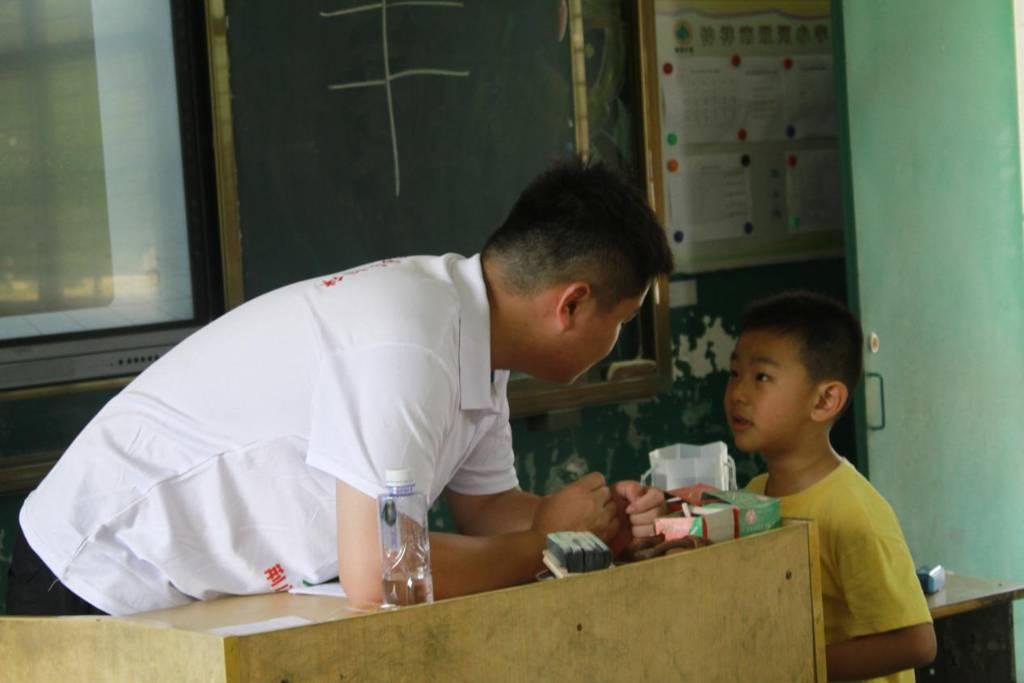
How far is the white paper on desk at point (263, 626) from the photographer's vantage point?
4.93 ft

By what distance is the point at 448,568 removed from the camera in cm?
177

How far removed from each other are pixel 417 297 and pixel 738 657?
0.63 m

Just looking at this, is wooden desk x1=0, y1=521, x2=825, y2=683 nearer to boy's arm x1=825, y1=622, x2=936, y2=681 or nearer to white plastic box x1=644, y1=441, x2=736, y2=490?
boy's arm x1=825, y1=622, x2=936, y2=681

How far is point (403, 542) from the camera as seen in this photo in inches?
65.6

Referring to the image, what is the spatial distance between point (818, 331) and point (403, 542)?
0.97 meters

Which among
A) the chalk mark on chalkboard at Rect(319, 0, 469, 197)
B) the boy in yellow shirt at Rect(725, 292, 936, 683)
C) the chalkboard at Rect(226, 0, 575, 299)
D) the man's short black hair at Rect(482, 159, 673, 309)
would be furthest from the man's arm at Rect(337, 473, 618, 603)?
the chalk mark on chalkboard at Rect(319, 0, 469, 197)

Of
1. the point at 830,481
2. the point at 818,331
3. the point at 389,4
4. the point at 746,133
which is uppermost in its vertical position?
the point at 389,4

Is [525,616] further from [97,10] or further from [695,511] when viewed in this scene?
[97,10]

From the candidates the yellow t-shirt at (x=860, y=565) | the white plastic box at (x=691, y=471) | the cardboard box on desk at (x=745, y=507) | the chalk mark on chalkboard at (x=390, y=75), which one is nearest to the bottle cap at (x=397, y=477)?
the cardboard box on desk at (x=745, y=507)

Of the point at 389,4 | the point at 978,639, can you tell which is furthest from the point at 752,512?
the point at 389,4

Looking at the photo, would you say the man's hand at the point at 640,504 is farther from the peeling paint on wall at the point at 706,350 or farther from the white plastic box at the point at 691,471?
the peeling paint on wall at the point at 706,350

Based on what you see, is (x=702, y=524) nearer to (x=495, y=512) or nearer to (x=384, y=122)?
(x=495, y=512)

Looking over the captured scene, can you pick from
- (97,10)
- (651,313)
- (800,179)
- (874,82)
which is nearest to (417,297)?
(97,10)

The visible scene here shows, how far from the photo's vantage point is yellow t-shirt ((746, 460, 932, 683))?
2066mm
